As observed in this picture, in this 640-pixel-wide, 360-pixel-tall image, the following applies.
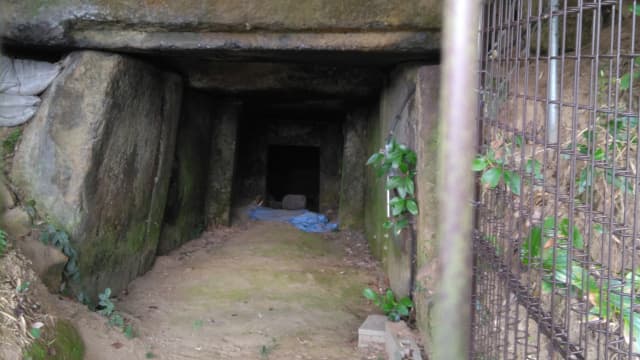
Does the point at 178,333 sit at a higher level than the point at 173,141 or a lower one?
lower

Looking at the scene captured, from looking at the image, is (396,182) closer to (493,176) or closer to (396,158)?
(396,158)

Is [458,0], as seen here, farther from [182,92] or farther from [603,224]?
[182,92]

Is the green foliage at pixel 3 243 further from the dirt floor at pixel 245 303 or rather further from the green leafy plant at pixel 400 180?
the green leafy plant at pixel 400 180

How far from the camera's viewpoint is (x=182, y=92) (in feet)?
18.1

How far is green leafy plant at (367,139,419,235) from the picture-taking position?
4.23 meters

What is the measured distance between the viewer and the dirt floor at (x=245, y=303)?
4020mm

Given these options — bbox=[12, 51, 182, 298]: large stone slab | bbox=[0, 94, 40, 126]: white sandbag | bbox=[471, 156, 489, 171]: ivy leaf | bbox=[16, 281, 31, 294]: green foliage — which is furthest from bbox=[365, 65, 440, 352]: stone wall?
bbox=[0, 94, 40, 126]: white sandbag

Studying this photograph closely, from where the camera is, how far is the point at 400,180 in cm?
426

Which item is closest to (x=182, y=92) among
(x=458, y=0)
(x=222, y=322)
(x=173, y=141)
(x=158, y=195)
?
(x=173, y=141)

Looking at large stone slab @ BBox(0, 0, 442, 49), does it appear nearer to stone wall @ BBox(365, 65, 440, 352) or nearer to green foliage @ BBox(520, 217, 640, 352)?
stone wall @ BBox(365, 65, 440, 352)

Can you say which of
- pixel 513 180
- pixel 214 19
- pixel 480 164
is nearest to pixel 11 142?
pixel 214 19

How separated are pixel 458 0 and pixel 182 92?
4945 millimetres

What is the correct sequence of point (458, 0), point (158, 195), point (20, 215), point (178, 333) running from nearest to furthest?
point (458, 0), point (20, 215), point (178, 333), point (158, 195)

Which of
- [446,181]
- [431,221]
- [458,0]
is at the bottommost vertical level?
[431,221]
